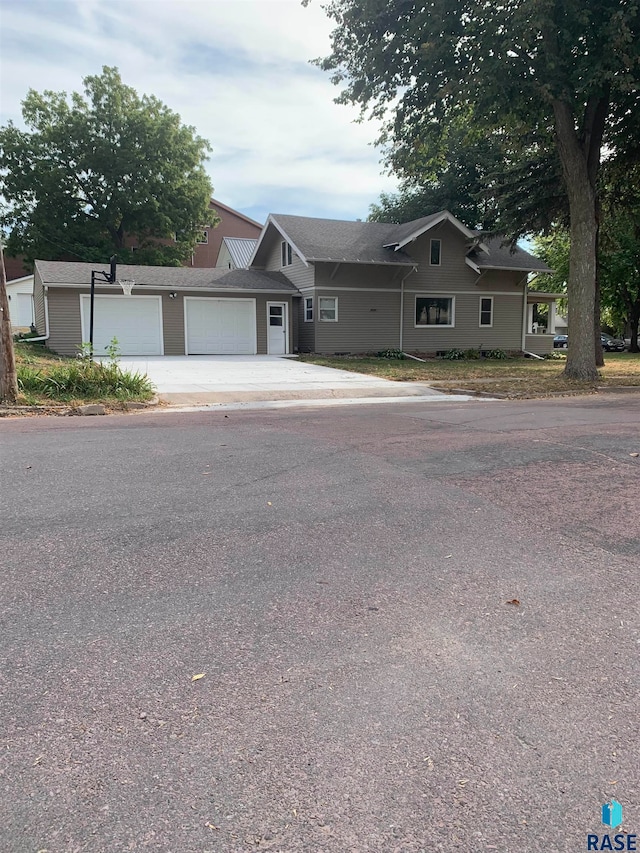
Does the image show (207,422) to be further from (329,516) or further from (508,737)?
(508,737)

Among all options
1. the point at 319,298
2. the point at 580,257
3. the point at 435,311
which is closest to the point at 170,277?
the point at 319,298

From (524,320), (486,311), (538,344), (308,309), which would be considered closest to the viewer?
(308,309)

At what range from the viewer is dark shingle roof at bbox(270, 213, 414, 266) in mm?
24750

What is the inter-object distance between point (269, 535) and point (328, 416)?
6123 mm

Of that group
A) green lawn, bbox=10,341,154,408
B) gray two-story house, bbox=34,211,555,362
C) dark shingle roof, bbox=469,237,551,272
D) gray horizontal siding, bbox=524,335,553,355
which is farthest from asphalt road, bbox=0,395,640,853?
gray horizontal siding, bbox=524,335,553,355

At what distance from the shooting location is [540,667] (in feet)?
9.27

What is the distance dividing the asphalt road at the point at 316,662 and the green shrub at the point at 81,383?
6056mm

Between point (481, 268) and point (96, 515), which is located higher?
point (481, 268)

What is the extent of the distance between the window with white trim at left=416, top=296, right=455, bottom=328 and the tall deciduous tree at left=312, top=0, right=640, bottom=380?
31.4 ft

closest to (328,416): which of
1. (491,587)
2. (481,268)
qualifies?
(491,587)

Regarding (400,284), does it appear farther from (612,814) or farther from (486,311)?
(612,814)

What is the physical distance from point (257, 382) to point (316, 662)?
12853 mm

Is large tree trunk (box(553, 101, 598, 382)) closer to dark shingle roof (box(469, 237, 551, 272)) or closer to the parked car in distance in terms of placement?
dark shingle roof (box(469, 237, 551, 272))

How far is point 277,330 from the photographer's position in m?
26.2
